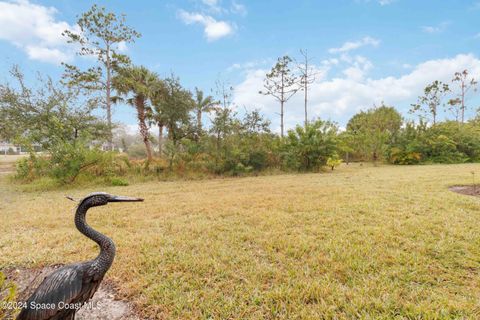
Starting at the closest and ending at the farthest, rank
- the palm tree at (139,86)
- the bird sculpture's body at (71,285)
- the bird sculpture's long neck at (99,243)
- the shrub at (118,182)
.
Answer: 1. the bird sculpture's body at (71,285)
2. the bird sculpture's long neck at (99,243)
3. the shrub at (118,182)
4. the palm tree at (139,86)

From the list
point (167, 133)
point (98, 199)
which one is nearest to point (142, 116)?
point (167, 133)

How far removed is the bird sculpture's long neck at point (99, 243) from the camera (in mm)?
1224

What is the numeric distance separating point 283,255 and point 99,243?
1.60 metres

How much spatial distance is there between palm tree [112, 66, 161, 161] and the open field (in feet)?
31.1

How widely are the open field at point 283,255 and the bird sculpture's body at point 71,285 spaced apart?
1.53ft

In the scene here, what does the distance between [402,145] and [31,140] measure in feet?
60.2

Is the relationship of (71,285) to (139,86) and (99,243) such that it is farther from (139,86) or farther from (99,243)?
(139,86)

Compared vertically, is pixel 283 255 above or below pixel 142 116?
below

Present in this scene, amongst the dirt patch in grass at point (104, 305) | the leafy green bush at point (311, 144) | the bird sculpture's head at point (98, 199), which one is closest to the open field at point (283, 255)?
the dirt patch in grass at point (104, 305)

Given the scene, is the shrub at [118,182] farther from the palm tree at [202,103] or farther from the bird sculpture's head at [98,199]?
the palm tree at [202,103]

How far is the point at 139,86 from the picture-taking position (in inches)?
480

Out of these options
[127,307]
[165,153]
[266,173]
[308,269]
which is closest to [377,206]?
[308,269]

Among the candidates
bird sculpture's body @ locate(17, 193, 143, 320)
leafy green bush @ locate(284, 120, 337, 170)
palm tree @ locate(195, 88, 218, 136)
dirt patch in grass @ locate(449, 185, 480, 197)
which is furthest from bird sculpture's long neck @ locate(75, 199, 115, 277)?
palm tree @ locate(195, 88, 218, 136)

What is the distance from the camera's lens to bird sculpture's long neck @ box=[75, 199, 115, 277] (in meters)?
1.22
